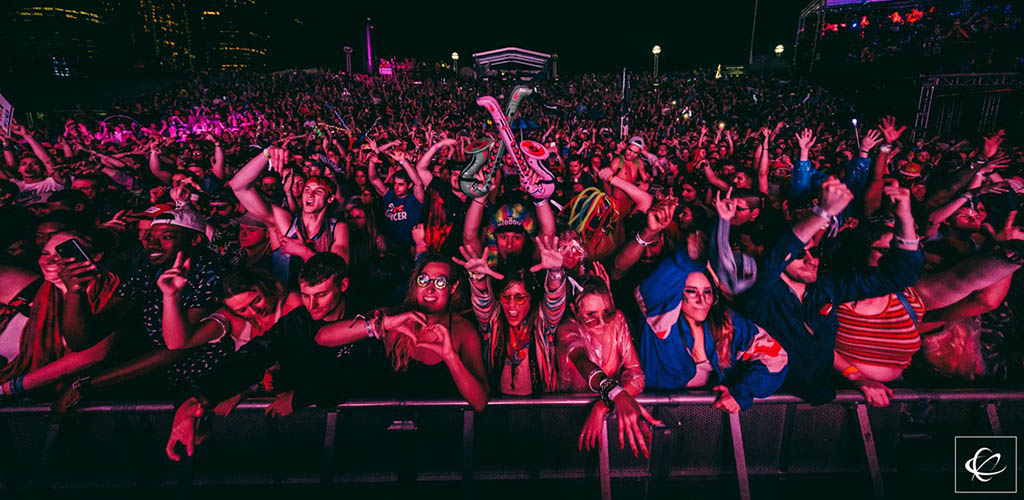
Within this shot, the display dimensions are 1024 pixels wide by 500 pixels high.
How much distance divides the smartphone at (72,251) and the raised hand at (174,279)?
83cm

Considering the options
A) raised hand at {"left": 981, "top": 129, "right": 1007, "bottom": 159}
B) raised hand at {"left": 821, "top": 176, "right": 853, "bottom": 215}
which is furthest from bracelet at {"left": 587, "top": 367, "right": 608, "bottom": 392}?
raised hand at {"left": 981, "top": 129, "right": 1007, "bottom": 159}

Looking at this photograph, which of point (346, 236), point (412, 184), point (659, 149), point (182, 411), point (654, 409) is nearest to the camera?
point (182, 411)

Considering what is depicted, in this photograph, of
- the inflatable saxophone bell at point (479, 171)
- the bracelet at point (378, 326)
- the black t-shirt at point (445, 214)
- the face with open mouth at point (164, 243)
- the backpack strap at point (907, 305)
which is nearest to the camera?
the bracelet at point (378, 326)

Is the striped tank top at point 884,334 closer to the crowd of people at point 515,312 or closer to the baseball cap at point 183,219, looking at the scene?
the crowd of people at point 515,312

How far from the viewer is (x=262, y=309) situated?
295cm

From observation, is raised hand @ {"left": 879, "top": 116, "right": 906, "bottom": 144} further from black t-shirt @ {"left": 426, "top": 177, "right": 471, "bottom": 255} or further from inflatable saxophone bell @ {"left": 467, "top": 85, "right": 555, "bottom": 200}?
black t-shirt @ {"left": 426, "top": 177, "right": 471, "bottom": 255}

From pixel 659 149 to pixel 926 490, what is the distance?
756 centimetres

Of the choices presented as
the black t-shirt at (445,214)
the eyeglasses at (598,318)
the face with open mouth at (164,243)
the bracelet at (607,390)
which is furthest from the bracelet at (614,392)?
the face with open mouth at (164,243)

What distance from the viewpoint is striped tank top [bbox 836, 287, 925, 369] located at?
275cm

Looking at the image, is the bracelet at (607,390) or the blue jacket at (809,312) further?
the blue jacket at (809,312)

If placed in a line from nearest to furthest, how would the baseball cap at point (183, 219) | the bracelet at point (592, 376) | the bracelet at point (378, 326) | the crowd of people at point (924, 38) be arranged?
the bracelet at point (592, 376), the bracelet at point (378, 326), the baseball cap at point (183, 219), the crowd of people at point (924, 38)

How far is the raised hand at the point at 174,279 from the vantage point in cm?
243

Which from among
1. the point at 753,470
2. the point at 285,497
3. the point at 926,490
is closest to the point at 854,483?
the point at 926,490

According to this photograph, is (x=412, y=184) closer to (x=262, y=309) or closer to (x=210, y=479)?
(x=262, y=309)
